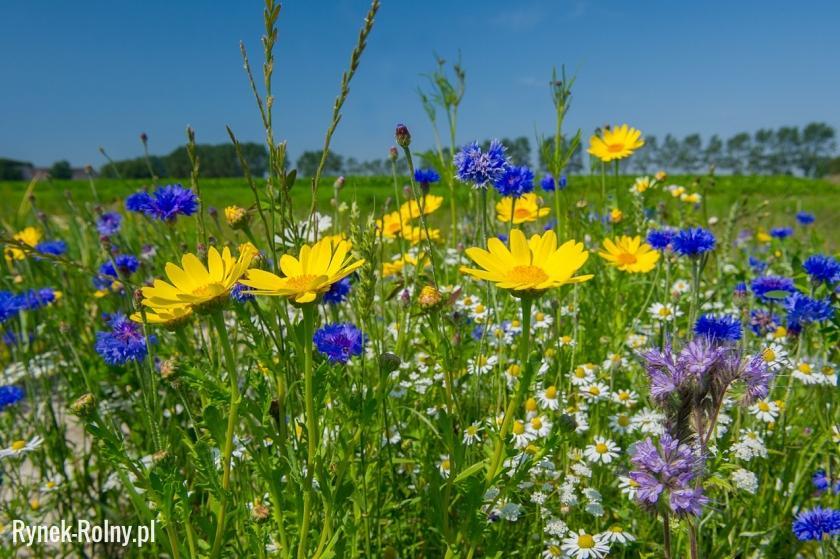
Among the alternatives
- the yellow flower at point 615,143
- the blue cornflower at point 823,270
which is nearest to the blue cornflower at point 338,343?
the blue cornflower at point 823,270

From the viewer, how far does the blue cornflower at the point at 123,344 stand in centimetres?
137

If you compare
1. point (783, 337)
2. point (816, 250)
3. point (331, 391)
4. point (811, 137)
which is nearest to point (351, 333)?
point (331, 391)

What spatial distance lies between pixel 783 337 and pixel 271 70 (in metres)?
1.76

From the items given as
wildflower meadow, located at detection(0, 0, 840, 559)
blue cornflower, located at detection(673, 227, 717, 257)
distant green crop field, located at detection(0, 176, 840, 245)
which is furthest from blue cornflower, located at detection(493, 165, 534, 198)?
blue cornflower, located at detection(673, 227, 717, 257)

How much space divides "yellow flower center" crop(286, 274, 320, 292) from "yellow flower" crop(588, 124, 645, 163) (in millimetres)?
2120

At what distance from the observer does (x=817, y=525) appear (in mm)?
1146

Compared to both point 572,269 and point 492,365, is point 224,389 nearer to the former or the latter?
point 572,269

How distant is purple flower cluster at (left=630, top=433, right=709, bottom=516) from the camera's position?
0.74m

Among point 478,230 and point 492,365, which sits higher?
point 478,230

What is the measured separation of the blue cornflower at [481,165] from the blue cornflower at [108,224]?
6.60ft

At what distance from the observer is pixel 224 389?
3.10 ft

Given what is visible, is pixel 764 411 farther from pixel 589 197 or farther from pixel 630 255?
pixel 589 197

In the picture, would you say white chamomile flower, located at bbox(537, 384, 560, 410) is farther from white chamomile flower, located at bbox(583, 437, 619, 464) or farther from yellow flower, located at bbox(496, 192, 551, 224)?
yellow flower, located at bbox(496, 192, 551, 224)

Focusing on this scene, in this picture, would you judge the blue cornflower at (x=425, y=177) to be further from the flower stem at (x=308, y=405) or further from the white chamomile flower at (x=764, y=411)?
the white chamomile flower at (x=764, y=411)
